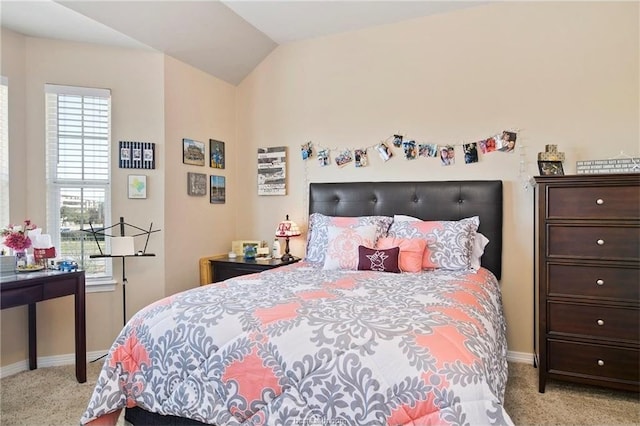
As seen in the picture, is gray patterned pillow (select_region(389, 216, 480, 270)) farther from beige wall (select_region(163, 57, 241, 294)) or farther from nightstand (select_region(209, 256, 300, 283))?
beige wall (select_region(163, 57, 241, 294))

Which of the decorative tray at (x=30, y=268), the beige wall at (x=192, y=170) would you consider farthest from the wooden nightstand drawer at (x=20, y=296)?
the beige wall at (x=192, y=170)

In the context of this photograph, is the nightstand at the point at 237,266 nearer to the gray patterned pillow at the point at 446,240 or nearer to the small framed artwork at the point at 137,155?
the small framed artwork at the point at 137,155

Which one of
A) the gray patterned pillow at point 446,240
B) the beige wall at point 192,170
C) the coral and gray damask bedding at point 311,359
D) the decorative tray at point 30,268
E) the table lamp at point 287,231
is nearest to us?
the coral and gray damask bedding at point 311,359

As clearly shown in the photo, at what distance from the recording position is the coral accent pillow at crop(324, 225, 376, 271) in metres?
3.00

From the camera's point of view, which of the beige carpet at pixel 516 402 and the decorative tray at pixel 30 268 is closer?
the beige carpet at pixel 516 402

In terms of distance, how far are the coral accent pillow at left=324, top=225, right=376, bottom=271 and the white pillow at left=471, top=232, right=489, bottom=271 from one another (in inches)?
31.3

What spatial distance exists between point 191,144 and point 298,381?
2812 millimetres

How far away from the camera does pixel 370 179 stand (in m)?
3.76

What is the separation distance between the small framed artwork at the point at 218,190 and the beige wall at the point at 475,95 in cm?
38

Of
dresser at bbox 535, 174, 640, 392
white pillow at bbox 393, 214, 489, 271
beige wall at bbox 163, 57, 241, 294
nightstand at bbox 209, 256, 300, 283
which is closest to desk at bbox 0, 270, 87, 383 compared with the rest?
beige wall at bbox 163, 57, 241, 294

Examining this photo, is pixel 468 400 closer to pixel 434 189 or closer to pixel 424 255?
pixel 424 255

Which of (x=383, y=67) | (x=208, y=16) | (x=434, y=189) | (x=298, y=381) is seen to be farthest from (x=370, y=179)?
(x=298, y=381)

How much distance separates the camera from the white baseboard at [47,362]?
2.95 m

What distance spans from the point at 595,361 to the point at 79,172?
3924 mm
